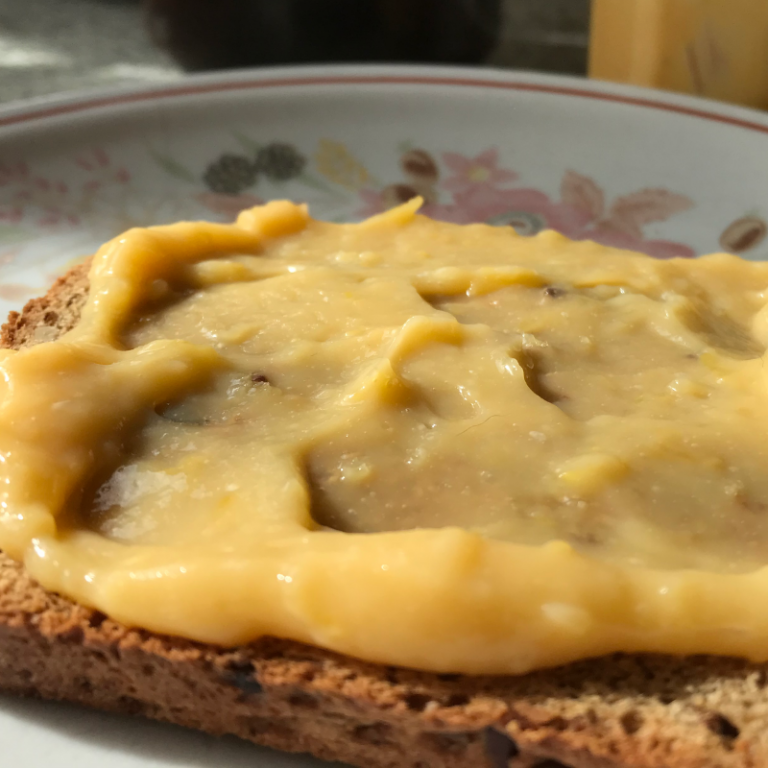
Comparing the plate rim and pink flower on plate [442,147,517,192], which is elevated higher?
the plate rim

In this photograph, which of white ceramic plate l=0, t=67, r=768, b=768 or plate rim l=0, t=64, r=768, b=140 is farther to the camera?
plate rim l=0, t=64, r=768, b=140

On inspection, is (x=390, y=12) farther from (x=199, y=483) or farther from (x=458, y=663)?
(x=458, y=663)

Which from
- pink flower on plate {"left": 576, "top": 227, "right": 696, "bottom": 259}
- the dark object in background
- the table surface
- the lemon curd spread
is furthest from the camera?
the table surface

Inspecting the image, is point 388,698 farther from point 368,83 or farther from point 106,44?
point 106,44

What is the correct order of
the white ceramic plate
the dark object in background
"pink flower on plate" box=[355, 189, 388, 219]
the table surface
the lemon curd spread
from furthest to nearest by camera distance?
the table surface
the dark object in background
"pink flower on plate" box=[355, 189, 388, 219]
the white ceramic plate
the lemon curd spread

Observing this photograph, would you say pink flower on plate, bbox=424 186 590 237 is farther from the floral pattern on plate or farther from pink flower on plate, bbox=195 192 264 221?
pink flower on plate, bbox=195 192 264 221

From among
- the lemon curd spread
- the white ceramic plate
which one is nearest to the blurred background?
the white ceramic plate
